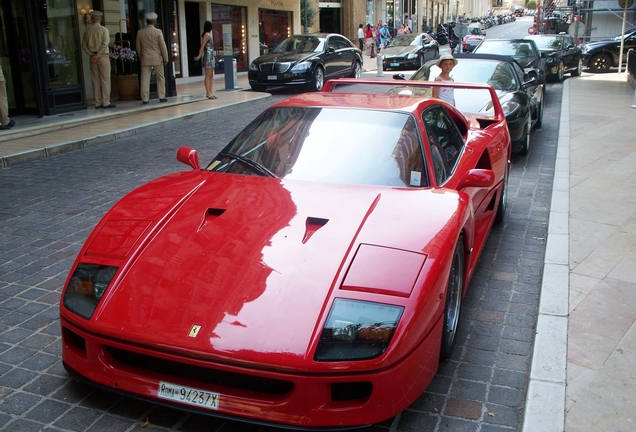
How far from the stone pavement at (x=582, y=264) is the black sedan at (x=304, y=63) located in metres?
5.70

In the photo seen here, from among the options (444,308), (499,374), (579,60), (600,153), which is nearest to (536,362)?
(499,374)

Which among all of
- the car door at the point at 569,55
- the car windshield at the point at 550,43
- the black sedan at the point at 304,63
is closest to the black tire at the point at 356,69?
the black sedan at the point at 304,63

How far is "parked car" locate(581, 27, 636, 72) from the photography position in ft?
76.0

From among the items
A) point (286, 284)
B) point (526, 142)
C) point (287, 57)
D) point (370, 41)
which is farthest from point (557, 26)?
point (286, 284)

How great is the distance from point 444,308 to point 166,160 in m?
6.78

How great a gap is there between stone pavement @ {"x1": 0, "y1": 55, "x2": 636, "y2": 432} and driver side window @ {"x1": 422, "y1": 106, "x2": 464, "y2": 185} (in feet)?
3.66

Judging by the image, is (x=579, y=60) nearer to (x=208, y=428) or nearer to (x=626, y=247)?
(x=626, y=247)

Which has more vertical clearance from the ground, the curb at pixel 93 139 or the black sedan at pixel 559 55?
the black sedan at pixel 559 55

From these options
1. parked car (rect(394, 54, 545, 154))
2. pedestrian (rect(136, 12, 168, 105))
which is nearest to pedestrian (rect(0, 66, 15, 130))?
pedestrian (rect(136, 12, 168, 105))

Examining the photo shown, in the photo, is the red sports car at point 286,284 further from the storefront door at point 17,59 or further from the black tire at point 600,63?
the black tire at point 600,63

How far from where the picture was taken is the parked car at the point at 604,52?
2317cm

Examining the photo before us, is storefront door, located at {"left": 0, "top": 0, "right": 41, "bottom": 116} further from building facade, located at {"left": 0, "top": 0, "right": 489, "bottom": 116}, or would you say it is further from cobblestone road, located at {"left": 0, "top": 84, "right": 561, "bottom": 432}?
cobblestone road, located at {"left": 0, "top": 84, "right": 561, "bottom": 432}

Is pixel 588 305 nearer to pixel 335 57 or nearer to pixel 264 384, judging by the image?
pixel 264 384

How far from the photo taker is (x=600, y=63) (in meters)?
23.8
